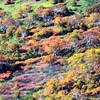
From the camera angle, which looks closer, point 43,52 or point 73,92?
point 73,92

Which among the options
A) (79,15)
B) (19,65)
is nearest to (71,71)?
(19,65)

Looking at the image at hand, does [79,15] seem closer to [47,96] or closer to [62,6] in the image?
[62,6]

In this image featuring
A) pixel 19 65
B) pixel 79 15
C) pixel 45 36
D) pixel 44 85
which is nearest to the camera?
pixel 44 85

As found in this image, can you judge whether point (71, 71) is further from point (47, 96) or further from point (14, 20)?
point (14, 20)

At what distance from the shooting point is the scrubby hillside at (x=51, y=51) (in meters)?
126

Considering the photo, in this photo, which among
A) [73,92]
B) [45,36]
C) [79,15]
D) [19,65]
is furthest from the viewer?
[79,15]

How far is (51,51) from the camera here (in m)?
151

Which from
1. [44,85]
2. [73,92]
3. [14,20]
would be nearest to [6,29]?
[14,20]

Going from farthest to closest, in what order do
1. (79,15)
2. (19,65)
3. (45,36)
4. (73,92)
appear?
(79,15) < (45,36) < (19,65) < (73,92)

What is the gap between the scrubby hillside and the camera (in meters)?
126

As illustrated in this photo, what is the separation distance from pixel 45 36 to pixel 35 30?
722 centimetres

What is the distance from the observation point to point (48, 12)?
185 metres

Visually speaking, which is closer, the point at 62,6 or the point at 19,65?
the point at 19,65

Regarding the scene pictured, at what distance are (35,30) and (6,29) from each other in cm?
1268
